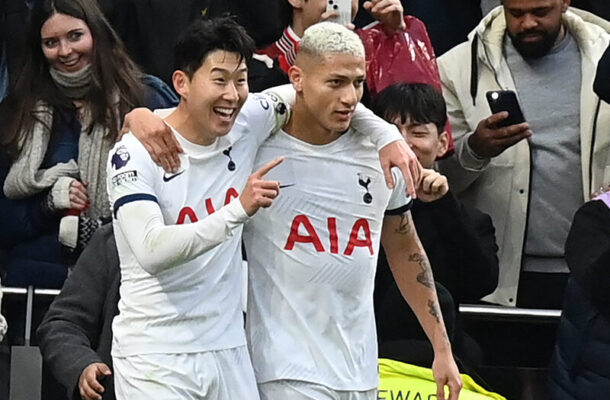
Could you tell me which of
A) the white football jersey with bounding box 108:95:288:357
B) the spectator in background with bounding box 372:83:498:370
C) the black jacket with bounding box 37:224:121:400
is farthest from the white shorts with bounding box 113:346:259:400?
the spectator in background with bounding box 372:83:498:370

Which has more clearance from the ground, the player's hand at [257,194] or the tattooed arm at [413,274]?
the player's hand at [257,194]

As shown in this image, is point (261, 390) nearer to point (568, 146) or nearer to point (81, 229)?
point (81, 229)

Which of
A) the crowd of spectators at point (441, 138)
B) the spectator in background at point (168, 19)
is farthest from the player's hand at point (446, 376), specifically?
the spectator in background at point (168, 19)

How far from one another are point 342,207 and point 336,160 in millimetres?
164

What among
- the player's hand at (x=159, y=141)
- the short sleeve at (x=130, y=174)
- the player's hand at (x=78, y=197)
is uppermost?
the player's hand at (x=159, y=141)

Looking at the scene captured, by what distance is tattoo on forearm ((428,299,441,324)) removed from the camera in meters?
5.88

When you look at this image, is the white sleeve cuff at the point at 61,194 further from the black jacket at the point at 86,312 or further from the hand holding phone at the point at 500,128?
the hand holding phone at the point at 500,128

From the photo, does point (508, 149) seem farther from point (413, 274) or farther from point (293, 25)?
point (413, 274)

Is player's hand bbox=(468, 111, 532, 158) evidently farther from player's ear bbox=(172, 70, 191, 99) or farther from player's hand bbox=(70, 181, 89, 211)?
player's ear bbox=(172, 70, 191, 99)

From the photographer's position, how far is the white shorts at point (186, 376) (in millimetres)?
5312

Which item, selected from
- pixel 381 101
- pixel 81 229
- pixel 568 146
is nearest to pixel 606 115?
pixel 568 146

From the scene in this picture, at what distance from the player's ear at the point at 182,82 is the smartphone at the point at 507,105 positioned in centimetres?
182

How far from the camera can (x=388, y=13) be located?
6.75m

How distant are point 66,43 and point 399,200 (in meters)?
1.85
